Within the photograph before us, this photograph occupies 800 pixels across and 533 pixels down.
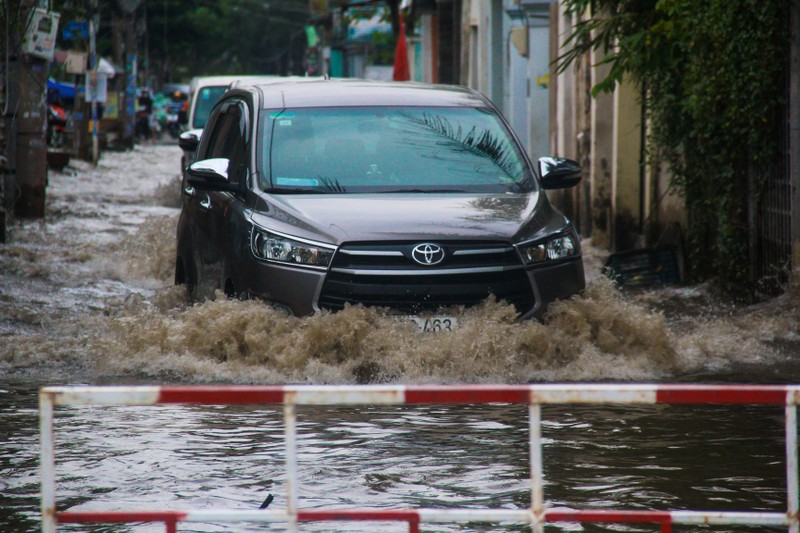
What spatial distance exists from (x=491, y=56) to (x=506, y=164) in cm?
2052

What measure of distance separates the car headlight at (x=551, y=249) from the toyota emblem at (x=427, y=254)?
1.56 ft

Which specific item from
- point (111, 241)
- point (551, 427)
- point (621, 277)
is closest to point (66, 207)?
point (111, 241)

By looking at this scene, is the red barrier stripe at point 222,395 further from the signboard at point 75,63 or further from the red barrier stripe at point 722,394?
the signboard at point 75,63

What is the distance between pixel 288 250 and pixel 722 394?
4.31m

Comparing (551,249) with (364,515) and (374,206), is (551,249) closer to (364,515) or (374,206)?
(374,206)

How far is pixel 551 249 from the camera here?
8047 mm

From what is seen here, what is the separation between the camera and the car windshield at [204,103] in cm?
2196

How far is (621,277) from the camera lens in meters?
13.6

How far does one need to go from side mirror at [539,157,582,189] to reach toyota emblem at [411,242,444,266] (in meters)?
1.36

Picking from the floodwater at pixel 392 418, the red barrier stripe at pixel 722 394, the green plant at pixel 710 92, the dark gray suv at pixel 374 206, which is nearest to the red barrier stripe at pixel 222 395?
the red barrier stripe at pixel 722 394

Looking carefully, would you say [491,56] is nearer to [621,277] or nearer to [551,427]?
[621,277]

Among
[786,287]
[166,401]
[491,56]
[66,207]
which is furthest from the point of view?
[491,56]

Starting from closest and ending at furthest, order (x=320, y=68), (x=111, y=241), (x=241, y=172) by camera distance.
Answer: (x=241, y=172), (x=111, y=241), (x=320, y=68)

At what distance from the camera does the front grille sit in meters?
7.67
